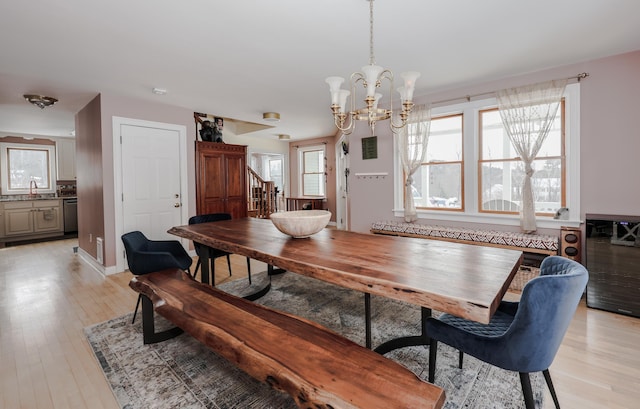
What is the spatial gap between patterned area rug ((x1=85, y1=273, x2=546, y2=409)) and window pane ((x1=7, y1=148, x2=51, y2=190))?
6.63 m

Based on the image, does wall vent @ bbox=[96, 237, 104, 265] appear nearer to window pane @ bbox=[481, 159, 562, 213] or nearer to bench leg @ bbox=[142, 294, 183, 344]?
bench leg @ bbox=[142, 294, 183, 344]

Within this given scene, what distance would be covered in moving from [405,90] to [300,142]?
676cm

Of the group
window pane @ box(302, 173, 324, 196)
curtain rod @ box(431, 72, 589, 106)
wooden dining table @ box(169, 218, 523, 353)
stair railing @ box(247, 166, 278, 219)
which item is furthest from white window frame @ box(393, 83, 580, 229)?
window pane @ box(302, 173, 324, 196)

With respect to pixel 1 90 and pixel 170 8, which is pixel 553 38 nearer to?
pixel 170 8

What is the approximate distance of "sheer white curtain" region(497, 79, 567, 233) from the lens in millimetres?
3354

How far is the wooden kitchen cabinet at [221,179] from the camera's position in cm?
528

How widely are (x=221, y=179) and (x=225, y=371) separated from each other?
4.13m

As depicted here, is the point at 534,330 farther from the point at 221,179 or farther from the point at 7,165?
the point at 7,165

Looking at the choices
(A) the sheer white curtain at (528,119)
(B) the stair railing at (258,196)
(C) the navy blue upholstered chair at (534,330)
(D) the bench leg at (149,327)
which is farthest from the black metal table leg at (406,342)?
(B) the stair railing at (258,196)

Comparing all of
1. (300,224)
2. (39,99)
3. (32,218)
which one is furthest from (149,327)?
(32,218)

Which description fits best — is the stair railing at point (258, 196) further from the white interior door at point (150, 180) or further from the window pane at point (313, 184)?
the white interior door at point (150, 180)

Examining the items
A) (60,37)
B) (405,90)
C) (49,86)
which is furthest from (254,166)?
(405,90)

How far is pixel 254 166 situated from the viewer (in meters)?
9.89

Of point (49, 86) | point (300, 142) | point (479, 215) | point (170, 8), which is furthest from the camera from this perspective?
point (300, 142)
